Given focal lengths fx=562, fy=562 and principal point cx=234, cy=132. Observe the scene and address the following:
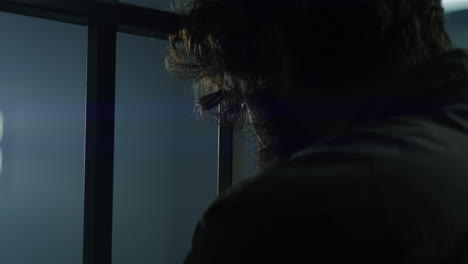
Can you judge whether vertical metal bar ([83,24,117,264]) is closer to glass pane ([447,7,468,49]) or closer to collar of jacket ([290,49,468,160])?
collar of jacket ([290,49,468,160])

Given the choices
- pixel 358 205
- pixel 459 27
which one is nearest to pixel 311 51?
pixel 358 205

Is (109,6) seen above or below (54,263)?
above

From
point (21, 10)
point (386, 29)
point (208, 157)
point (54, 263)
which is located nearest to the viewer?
point (386, 29)

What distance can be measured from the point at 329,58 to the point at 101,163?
1.85 ft

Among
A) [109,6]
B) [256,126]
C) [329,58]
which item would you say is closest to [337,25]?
[329,58]

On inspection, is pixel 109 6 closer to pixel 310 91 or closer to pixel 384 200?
pixel 310 91

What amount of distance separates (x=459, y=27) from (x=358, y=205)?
5.78 ft

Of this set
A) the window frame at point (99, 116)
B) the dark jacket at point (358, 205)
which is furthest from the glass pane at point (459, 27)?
the dark jacket at point (358, 205)

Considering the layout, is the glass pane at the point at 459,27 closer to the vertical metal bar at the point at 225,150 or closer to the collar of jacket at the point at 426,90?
the vertical metal bar at the point at 225,150

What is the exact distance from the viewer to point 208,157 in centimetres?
277

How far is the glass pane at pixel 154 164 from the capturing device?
256cm

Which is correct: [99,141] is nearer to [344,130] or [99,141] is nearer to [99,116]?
[99,116]

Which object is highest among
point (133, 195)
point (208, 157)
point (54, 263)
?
point (208, 157)

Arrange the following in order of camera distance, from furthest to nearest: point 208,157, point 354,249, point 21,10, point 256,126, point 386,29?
point 208,157
point 21,10
point 256,126
point 386,29
point 354,249
